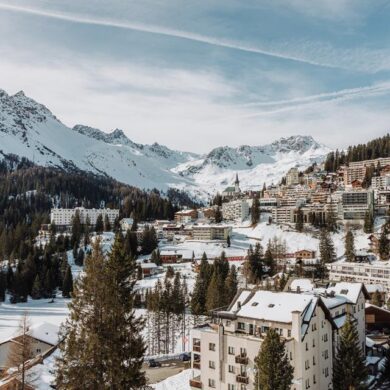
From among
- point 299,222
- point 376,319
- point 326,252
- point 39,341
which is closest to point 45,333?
point 39,341

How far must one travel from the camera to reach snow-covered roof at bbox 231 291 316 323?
3536cm

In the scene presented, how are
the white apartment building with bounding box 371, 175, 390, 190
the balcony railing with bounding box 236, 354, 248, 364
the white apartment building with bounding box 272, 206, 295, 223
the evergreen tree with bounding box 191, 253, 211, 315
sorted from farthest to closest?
the white apartment building with bounding box 371, 175, 390, 190, the white apartment building with bounding box 272, 206, 295, 223, the evergreen tree with bounding box 191, 253, 211, 315, the balcony railing with bounding box 236, 354, 248, 364

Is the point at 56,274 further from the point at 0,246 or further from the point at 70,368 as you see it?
the point at 70,368

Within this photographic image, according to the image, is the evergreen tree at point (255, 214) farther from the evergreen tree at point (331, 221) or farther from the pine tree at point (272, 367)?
the pine tree at point (272, 367)

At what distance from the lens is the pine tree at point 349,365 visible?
33875 millimetres

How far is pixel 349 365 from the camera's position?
112 ft

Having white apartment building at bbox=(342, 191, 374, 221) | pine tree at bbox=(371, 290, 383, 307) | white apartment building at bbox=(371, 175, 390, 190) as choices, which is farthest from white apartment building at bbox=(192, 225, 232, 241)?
pine tree at bbox=(371, 290, 383, 307)

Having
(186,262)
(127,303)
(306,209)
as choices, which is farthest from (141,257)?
(127,303)

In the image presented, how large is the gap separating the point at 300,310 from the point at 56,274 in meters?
102

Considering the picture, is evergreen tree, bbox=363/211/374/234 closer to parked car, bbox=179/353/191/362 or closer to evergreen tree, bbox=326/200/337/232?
evergreen tree, bbox=326/200/337/232

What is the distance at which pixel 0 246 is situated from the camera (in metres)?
147

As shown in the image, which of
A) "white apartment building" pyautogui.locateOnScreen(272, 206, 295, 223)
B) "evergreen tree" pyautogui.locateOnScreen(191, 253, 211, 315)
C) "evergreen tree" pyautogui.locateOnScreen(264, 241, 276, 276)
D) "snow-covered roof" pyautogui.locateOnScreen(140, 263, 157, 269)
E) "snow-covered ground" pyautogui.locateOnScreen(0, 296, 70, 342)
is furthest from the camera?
"white apartment building" pyautogui.locateOnScreen(272, 206, 295, 223)

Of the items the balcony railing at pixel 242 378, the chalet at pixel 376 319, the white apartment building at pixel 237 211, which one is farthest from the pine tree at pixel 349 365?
the white apartment building at pixel 237 211

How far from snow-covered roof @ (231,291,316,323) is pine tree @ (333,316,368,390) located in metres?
3.85
